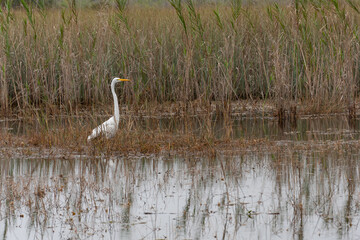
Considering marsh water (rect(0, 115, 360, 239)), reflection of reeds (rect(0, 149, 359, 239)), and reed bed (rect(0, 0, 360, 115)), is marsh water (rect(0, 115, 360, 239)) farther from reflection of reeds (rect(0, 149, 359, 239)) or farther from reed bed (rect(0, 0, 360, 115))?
reed bed (rect(0, 0, 360, 115))

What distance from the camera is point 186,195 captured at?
557cm

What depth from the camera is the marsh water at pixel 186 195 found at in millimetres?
4609

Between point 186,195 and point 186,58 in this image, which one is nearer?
point 186,195

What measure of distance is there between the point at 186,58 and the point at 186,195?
14.6 ft

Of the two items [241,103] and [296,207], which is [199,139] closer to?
[296,207]

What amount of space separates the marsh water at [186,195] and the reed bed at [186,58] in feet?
7.16

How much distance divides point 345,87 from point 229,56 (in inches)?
79.9

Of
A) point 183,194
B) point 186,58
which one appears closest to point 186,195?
point 183,194

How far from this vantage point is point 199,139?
296 inches

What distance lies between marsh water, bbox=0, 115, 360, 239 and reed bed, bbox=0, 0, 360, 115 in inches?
85.9

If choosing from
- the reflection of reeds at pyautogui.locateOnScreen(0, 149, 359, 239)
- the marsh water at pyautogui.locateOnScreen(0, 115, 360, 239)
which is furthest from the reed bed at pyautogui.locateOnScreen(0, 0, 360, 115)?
the reflection of reeds at pyautogui.locateOnScreen(0, 149, 359, 239)

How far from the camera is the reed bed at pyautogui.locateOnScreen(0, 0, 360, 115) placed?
31.7 ft

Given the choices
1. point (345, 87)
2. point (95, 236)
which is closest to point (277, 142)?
point (345, 87)

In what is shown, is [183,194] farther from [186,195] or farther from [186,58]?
[186,58]
